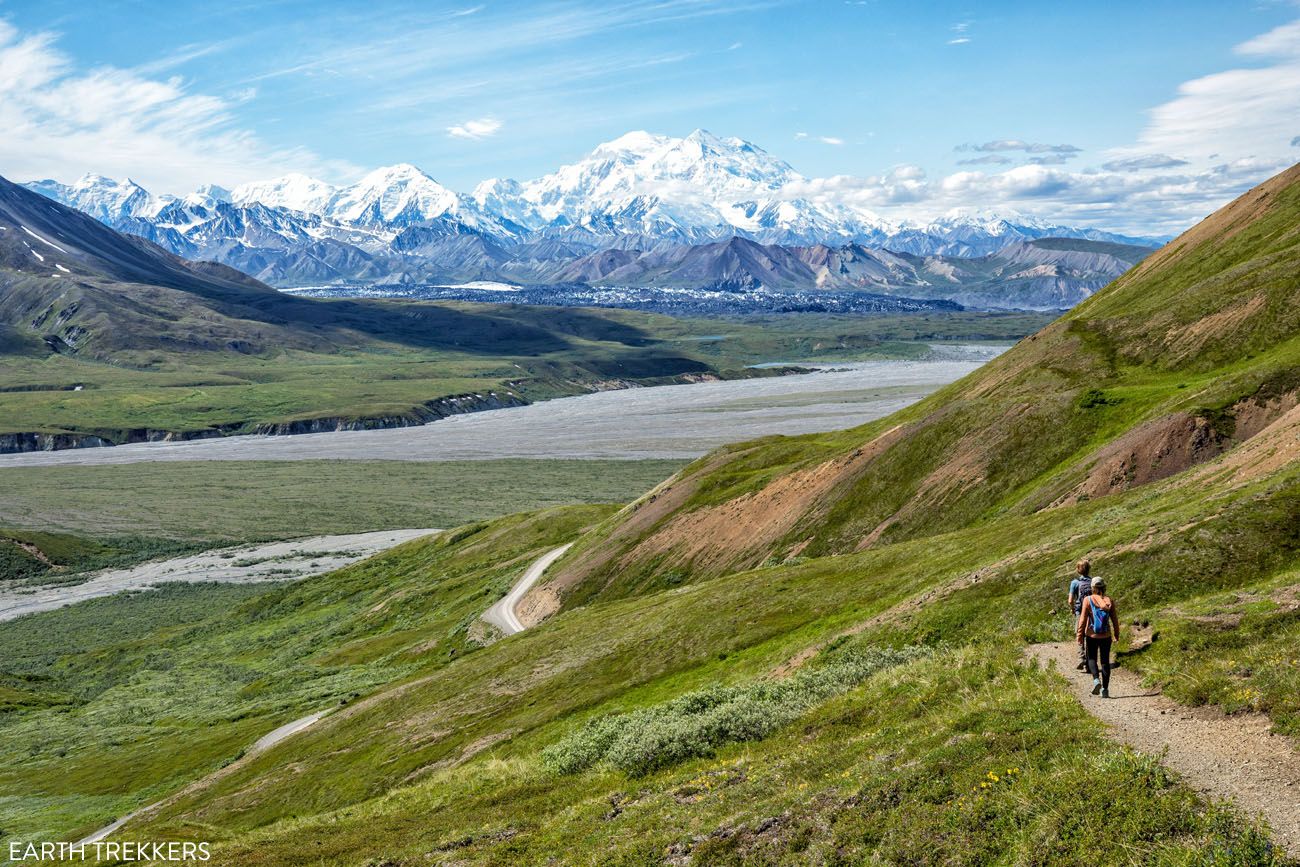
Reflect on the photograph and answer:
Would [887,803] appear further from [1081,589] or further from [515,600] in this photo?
[515,600]

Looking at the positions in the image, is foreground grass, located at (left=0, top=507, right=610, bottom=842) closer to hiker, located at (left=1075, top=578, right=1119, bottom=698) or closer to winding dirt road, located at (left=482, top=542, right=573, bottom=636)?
winding dirt road, located at (left=482, top=542, right=573, bottom=636)

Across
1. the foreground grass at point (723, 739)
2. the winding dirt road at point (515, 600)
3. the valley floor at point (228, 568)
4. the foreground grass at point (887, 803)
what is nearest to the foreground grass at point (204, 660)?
the foreground grass at point (723, 739)

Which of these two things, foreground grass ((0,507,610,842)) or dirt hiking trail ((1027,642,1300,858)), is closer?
dirt hiking trail ((1027,642,1300,858))

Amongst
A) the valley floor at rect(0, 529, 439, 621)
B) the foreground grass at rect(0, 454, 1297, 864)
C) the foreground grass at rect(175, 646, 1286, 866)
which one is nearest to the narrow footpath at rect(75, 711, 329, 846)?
the foreground grass at rect(0, 454, 1297, 864)

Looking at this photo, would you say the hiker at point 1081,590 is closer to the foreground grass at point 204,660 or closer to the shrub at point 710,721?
the shrub at point 710,721

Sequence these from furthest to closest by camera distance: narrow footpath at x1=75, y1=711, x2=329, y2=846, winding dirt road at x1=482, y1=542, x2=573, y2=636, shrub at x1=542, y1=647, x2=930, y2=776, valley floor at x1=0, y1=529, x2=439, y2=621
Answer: valley floor at x1=0, y1=529, x2=439, y2=621 → winding dirt road at x1=482, y1=542, x2=573, y2=636 → narrow footpath at x1=75, y1=711, x2=329, y2=846 → shrub at x1=542, y1=647, x2=930, y2=776

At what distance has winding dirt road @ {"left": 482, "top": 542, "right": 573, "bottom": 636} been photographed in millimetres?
82938

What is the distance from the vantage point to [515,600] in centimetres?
9200

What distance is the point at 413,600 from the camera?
373ft

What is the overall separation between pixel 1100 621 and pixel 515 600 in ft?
245

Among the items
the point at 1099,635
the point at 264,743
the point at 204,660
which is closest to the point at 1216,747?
the point at 1099,635

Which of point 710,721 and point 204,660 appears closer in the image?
point 710,721

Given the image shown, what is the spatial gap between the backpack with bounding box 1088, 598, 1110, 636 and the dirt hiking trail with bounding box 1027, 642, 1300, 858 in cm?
142

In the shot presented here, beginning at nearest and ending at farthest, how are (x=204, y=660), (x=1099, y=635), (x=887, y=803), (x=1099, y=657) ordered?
(x=887, y=803) < (x=1099, y=635) < (x=1099, y=657) < (x=204, y=660)
